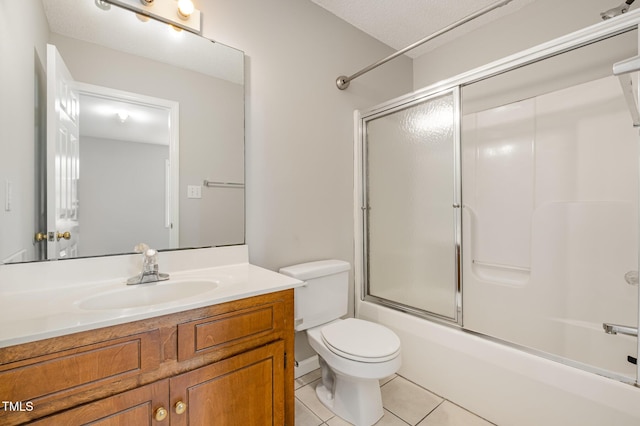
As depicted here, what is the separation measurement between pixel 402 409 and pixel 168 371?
1.32 meters

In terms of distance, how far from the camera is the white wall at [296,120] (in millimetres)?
1742

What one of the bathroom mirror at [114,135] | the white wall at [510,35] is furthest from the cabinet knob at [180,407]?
the white wall at [510,35]

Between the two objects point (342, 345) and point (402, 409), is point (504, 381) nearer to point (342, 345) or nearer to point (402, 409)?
point (402, 409)

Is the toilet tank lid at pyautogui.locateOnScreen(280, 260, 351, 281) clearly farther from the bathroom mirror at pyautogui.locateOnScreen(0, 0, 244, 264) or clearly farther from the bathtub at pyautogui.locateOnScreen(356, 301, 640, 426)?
the bathtub at pyautogui.locateOnScreen(356, 301, 640, 426)

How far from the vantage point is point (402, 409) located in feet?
5.44

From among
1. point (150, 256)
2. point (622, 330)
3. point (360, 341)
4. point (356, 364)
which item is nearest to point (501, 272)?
point (622, 330)

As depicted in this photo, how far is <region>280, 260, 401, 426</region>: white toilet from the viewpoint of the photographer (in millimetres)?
1416

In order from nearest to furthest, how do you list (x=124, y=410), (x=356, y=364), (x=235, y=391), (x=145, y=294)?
(x=124, y=410) → (x=235, y=391) → (x=145, y=294) → (x=356, y=364)

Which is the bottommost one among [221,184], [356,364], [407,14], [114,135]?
[356,364]

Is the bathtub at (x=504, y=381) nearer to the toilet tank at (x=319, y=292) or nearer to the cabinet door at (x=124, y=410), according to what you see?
the toilet tank at (x=319, y=292)

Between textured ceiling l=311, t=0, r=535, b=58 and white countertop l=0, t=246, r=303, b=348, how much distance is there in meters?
1.89

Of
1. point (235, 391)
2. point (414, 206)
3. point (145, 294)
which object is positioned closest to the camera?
point (235, 391)

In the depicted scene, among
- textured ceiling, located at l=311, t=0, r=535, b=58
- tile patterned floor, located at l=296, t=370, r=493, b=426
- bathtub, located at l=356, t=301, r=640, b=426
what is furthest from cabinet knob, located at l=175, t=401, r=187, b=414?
textured ceiling, located at l=311, t=0, r=535, b=58

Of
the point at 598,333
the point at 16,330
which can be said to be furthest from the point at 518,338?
the point at 16,330
